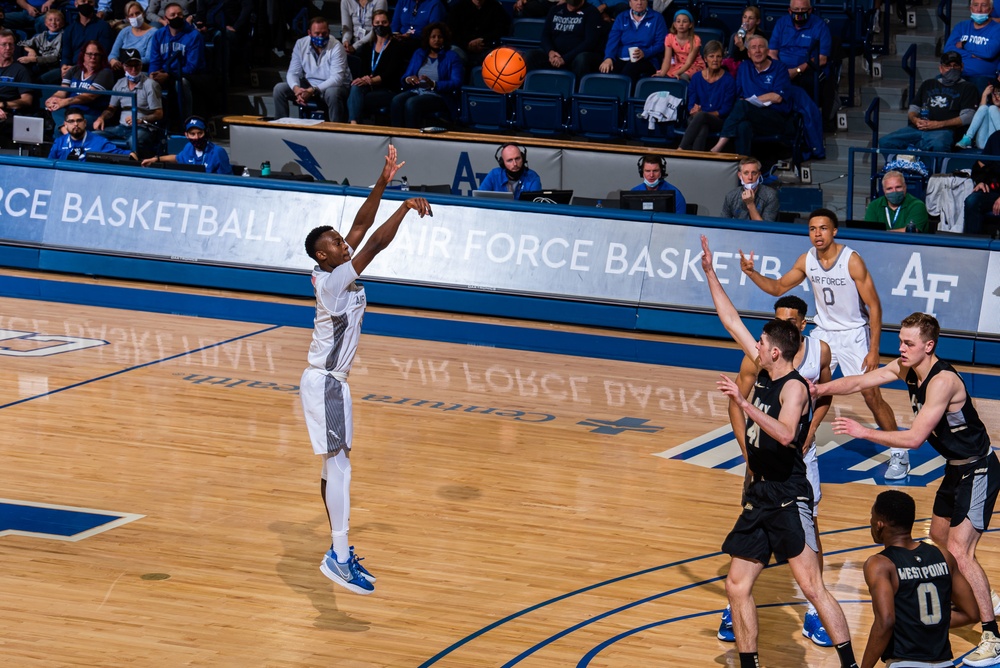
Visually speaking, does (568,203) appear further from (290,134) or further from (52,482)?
(52,482)

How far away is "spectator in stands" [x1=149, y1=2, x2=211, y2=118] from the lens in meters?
21.6

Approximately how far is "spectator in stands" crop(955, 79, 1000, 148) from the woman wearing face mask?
12.7 meters

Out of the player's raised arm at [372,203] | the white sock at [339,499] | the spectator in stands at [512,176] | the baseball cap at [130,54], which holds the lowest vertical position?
the white sock at [339,499]

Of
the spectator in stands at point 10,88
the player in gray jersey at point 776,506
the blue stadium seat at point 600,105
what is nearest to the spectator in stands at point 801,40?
the blue stadium seat at point 600,105

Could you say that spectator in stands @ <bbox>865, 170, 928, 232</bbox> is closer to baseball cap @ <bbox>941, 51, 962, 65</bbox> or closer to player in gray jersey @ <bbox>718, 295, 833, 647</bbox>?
baseball cap @ <bbox>941, 51, 962, 65</bbox>

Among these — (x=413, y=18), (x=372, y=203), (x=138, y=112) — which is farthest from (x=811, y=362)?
(x=138, y=112)

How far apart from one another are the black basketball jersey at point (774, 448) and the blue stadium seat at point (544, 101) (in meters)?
13.0

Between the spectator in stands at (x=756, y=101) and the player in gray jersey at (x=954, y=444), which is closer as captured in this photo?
the player in gray jersey at (x=954, y=444)

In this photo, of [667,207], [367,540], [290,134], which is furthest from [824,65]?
[367,540]

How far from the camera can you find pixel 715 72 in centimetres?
1831

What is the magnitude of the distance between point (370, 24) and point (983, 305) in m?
11.1

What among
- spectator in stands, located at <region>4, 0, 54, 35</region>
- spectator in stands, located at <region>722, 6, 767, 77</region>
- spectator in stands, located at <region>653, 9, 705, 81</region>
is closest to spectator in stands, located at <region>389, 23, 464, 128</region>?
spectator in stands, located at <region>653, 9, 705, 81</region>

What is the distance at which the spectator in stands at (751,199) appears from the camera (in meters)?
15.4

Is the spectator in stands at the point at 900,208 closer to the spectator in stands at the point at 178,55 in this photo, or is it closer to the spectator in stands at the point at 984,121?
the spectator in stands at the point at 984,121
